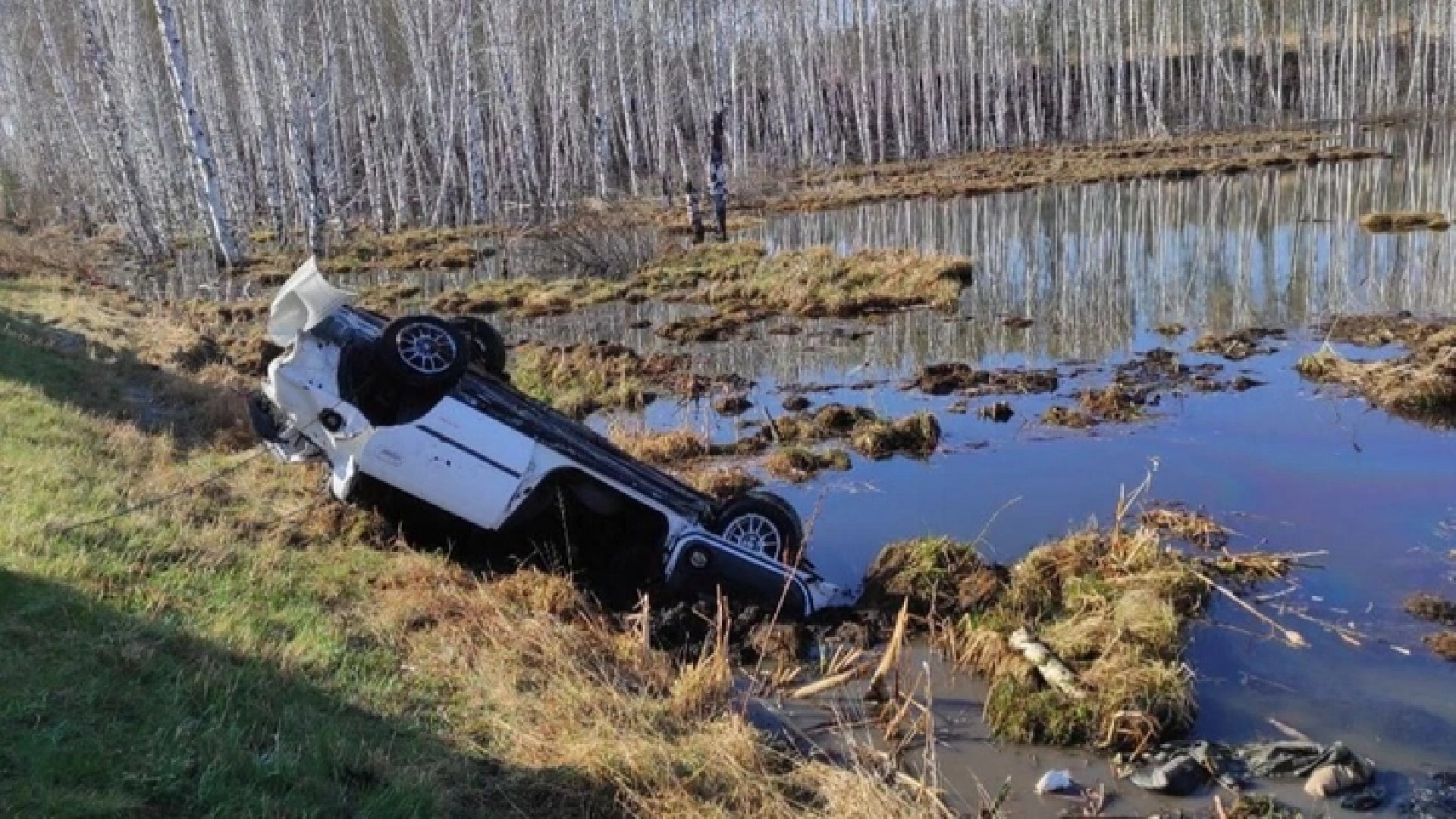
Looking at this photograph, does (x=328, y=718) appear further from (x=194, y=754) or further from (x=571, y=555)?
(x=571, y=555)

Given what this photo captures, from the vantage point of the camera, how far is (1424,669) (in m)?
6.69

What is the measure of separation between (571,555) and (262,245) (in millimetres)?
32340

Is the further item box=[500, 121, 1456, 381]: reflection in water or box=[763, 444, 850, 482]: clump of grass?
box=[500, 121, 1456, 381]: reflection in water

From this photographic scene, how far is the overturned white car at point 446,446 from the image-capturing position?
736 cm

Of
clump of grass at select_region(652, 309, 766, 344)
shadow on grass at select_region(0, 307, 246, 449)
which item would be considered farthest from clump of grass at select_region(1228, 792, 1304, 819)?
clump of grass at select_region(652, 309, 766, 344)

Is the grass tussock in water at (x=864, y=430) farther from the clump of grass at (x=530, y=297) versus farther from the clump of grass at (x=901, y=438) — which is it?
the clump of grass at (x=530, y=297)

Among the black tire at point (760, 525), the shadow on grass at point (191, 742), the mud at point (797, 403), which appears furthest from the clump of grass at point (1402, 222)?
the shadow on grass at point (191, 742)

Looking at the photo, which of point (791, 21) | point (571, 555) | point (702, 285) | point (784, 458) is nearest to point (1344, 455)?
point (784, 458)

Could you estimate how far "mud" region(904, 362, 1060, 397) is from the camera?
14.0m

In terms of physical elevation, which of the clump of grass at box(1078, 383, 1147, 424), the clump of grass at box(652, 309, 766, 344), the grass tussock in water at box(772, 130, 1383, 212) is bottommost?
the clump of grass at box(1078, 383, 1147, 424)

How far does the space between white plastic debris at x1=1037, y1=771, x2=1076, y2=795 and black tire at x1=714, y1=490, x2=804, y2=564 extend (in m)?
2.67

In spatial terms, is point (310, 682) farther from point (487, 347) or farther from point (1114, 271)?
point (1114, 271)

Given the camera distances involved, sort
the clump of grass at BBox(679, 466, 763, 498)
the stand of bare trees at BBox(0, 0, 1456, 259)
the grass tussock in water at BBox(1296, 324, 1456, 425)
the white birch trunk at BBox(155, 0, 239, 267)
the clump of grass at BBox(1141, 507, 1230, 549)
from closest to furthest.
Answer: the clump of grass at BBox(1141, 507, 1230, 549), the clump of grass at BBox(679, 466, 763, 498), the grass tussock in water at BBox(1296, 324, 1456, 425), the white birch trunk at BBox(155, 0, 239, 267), the stand of bare trees at BBox(0, 0, 1456, 259)

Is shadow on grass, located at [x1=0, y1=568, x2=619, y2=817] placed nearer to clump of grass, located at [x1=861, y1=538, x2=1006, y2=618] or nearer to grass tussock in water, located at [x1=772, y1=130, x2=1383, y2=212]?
clump of grass, located at [x1=861, y1=538, x2=1006, y2=618]
